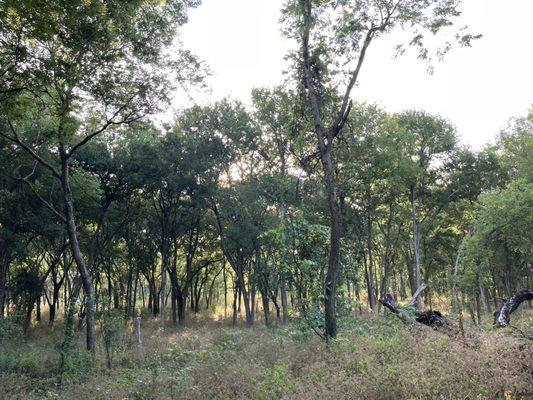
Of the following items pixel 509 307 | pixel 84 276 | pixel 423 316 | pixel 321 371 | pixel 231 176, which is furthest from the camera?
pixel 231 176

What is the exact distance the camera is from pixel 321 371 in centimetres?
868

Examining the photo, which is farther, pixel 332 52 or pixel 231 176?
pixel 231 176

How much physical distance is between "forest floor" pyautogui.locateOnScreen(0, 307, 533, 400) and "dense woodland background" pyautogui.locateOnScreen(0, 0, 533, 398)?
95 centimetres

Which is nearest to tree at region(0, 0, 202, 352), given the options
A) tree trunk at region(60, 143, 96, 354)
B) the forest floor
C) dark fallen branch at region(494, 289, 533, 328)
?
tree trunk at region(60, 143, 96, 354)

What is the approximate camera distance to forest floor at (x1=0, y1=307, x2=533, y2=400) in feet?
21.5

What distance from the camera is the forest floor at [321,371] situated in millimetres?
6552

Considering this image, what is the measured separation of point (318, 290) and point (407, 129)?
23.0m

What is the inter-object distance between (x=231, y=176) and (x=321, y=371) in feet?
76.6

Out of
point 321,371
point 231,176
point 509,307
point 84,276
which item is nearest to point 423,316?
point 509,307

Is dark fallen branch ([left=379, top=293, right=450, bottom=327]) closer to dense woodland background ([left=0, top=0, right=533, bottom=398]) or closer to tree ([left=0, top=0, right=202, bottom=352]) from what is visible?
dense woodland background ([left=0, top=0, right=533, bottom=398])

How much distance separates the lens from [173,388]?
9258mm

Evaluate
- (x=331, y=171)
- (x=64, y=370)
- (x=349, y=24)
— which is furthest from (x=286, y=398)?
(x=349, y=24)

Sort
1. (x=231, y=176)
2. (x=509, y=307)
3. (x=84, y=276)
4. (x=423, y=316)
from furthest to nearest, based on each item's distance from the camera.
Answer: (x=231, y=176)
(x=84, y=276)
(x=509, y=307)
(x=423, y=316)

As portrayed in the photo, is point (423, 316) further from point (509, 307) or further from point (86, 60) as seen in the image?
point (86, 60)
